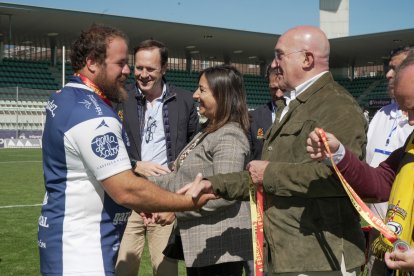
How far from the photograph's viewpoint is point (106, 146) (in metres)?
3.04

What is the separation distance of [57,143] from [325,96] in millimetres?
1373

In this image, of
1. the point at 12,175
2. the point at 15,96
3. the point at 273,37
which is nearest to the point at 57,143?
the point at 12,175

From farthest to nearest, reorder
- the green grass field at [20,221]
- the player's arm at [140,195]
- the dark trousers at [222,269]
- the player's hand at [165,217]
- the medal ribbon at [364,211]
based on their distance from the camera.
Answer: the green grass field at [20,221] → the player's hand at [165,217] → the dark trousers at [222,269] → the player's arm at [140,195] → the medal ribbon at [364,211]

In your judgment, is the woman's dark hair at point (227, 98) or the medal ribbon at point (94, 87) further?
the woman's dark hair at point (227, 98)

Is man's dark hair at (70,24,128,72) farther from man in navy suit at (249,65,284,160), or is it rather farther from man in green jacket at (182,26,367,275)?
man in navy suit at (249,65,284,160)

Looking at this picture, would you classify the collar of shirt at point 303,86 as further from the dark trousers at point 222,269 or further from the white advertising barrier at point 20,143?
the white advertising barrier at point 20,143

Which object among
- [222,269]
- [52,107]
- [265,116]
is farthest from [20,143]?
[52,107]

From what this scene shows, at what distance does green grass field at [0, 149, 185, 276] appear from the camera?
23.3 feet

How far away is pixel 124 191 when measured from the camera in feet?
10.2

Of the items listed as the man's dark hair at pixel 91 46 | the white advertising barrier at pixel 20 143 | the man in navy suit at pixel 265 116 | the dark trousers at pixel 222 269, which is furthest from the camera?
the white advertising barrier at pixel 20 143

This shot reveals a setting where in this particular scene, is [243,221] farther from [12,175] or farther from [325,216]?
[12,175]

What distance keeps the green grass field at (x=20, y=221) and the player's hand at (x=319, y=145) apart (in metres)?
4.44

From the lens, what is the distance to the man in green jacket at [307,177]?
2.99 metres

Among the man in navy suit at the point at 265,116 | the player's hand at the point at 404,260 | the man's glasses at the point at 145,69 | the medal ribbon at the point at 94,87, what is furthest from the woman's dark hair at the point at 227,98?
the player's hand at the point at 404,260
